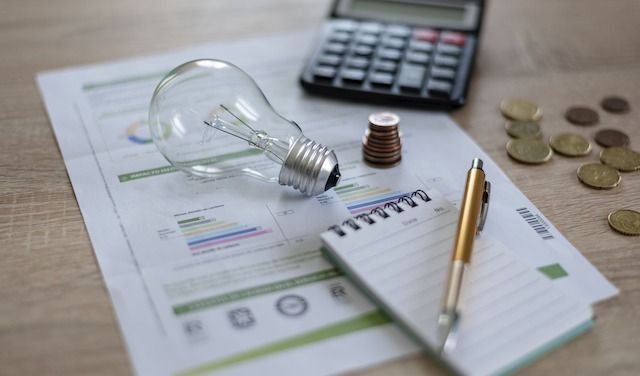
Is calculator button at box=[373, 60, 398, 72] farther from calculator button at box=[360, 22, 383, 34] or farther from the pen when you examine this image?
the pen

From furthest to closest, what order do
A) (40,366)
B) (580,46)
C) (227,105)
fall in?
(580,46) → (227,105) → (40,366)

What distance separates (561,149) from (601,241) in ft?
0.36

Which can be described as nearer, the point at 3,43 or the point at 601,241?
the point at 601,241

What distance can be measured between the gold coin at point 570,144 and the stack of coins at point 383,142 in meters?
0.13

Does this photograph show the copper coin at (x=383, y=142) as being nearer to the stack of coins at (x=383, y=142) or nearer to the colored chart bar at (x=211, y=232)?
the stack of coins at (x=383, y=142)

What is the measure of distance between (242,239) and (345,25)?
0.29 metres

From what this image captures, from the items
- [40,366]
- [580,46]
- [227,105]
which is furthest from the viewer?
[580,46]

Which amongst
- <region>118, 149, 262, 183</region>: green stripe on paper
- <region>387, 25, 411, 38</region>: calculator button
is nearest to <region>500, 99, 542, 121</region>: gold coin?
<region>387, 25, 411, 38</region>: calculator button

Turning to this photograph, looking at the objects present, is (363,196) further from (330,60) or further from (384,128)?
(330,60)

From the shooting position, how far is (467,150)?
61 cm

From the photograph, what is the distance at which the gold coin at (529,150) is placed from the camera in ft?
1.96

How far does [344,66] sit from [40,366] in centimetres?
37

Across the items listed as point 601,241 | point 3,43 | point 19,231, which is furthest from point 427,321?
point 3,43

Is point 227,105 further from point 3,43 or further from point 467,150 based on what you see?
point 3,43
